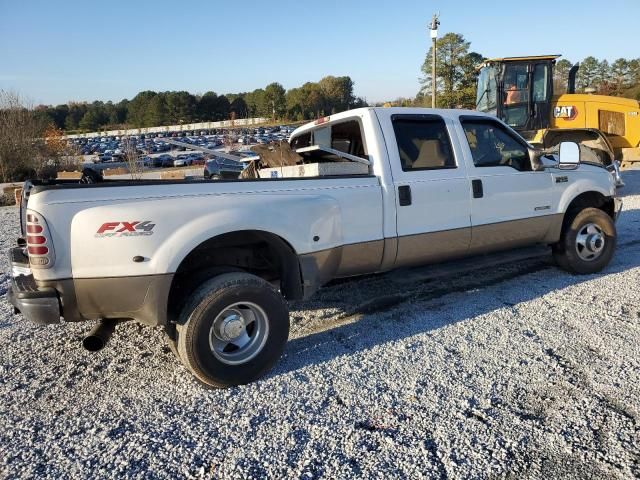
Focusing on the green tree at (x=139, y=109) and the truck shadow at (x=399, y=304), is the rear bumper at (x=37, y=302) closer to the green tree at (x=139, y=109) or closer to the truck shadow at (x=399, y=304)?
the truck shadow at (x=399, y=304)

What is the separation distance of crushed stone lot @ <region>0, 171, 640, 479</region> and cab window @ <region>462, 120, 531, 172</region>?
4.78 feet

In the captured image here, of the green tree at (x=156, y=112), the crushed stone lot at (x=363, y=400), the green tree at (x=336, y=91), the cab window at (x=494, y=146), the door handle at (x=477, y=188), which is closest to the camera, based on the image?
the crushed stone lot at (x=363, y=400)

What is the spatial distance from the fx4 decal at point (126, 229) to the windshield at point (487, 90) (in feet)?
38.8

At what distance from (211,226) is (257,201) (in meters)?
0.41

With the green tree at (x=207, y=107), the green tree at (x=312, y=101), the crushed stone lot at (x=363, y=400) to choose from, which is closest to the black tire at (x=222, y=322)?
the crushed stone lot at (x=363, y=400)

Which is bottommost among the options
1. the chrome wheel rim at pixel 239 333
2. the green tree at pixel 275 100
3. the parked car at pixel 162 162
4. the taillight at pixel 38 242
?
the chrome wheel rim at pixel 239 333

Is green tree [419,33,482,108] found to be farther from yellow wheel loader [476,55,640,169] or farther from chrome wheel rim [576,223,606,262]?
chrome wheel rim [576,223,606,262]

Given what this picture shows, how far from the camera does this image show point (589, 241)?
5.66m

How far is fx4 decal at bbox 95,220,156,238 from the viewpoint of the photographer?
10.1 feet

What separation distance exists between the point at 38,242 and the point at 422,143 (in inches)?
131

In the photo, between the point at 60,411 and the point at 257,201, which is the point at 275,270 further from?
the point at 60,411

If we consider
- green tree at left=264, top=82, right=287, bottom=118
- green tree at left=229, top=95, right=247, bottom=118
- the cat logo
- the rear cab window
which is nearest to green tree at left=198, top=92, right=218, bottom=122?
green tree at left=229, top=95, right=247, bottom=118

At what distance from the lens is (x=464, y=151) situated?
4785 millimetres

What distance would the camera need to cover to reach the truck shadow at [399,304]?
4141 millimetres
